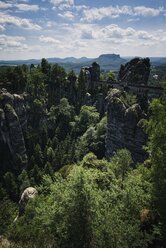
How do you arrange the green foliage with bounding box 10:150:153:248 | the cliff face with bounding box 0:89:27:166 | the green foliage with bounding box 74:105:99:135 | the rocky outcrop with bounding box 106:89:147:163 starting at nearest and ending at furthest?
the green foliage with bounding box 10:150:153:248 < the rocky outcrop with bounding box 106:89:147:163 < the cliff face with bounding box 0:89:27:166 < the green foliage with bounding box 74:105:99:135

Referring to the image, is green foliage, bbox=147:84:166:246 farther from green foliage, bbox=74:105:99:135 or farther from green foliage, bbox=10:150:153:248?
green foliage, bbox=74:105:99:135

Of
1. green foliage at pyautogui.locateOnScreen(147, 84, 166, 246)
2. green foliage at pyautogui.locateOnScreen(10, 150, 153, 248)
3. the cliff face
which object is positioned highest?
green foliage at pyautogui.locateOnScreen(147, 84, 166, 246)

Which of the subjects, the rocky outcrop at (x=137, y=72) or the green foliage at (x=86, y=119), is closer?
the rocky outcrop at (x=137, y=72)

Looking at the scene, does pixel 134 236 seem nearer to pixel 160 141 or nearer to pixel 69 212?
pixel 69 212

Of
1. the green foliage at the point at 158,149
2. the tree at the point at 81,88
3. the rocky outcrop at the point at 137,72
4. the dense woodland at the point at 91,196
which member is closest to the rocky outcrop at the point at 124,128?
the dense woodland at the point at 91,196

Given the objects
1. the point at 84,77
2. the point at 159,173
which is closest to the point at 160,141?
the point at 159,173

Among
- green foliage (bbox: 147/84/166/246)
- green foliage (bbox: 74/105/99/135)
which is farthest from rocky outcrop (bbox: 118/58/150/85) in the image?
green foliage (bbox: 147/84/166/246)

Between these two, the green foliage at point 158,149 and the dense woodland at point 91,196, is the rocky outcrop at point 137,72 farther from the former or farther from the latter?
the green foliage at point 158,149

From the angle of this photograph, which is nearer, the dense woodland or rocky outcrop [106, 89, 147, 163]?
the dense woodland
